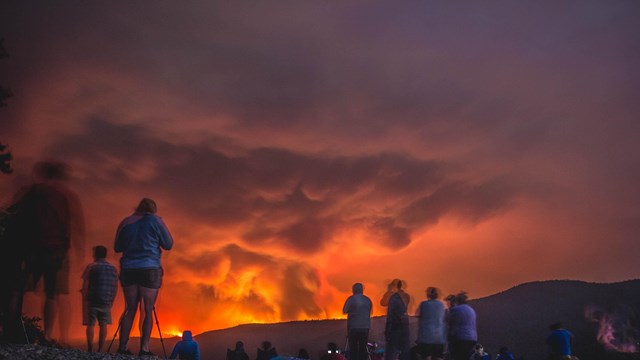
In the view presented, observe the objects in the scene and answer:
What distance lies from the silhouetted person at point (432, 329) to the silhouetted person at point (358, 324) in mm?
1760

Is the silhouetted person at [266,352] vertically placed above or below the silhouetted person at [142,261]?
below

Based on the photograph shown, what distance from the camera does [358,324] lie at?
13969 mm

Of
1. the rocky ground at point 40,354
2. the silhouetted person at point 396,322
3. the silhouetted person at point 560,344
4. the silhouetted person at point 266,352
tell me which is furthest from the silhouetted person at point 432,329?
the rocky ground at point 40,354

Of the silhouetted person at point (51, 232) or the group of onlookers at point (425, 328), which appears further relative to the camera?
the group of onlookers at point (425, 328)

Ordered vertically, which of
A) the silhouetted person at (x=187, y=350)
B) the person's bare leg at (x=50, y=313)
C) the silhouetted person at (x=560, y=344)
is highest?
the silhouetted person at (x=560, y=344)

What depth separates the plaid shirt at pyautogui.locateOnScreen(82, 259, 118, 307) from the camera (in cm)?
1028

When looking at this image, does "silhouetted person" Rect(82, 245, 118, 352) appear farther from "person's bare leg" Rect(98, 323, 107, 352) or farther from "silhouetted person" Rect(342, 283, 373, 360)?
"silhouetted person" Rect(342, 283, 373, 360)

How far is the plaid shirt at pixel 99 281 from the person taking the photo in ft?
33.7

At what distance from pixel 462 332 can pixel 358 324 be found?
292cm

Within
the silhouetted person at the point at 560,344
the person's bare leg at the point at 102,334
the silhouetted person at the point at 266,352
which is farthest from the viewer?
the silhouetted person at the point at 266,352

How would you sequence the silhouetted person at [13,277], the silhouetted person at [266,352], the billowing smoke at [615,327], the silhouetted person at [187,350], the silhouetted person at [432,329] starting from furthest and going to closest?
the billowing smoke at [615,327] < the silhouetted person at [266,352] < the silhouetted person at [187,350] < the silhouetted person at [432,329] < the silhouetted person at [13,277]

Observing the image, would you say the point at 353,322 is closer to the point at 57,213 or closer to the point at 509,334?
the point at 57,213

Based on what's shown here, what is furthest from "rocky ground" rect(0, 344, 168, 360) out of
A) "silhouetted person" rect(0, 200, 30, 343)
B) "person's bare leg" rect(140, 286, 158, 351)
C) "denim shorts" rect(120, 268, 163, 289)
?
"denim shorts" rect(120, 268, 163, 289)

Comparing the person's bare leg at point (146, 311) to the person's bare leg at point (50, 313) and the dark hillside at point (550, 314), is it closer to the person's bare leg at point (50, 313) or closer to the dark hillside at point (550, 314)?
the person's bare leg at point (50, 313)
